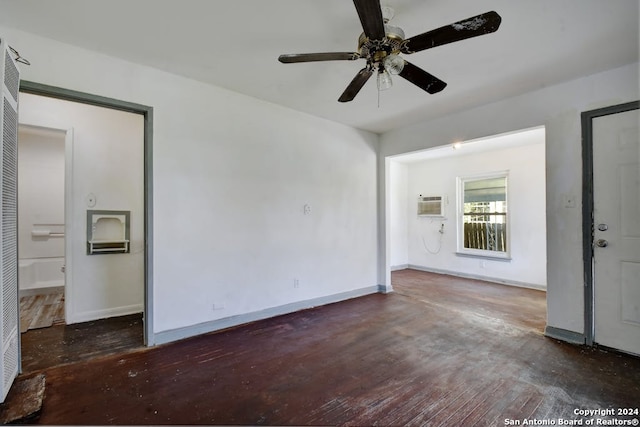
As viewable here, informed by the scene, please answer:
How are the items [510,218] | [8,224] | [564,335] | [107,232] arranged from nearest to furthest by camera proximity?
[8,224], [564,335], [107,232], [510,218]

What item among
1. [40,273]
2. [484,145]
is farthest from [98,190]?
[484,145]

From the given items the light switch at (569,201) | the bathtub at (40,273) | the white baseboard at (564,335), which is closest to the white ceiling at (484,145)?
the light switch at (569,201)

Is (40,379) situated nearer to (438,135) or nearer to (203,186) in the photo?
(203,186)

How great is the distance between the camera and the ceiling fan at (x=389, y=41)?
5.01 ft

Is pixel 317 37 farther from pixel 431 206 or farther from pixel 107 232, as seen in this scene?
pixel 431 206

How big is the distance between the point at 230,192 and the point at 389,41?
2185 mm

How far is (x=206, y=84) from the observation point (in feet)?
10.0

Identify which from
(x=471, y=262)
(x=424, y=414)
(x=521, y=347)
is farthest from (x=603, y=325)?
(x=471, y=262)

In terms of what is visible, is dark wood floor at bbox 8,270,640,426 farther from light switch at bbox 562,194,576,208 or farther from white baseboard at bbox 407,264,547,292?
white baseboard at bbox 407,264,547,292

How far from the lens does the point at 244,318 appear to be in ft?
10.9

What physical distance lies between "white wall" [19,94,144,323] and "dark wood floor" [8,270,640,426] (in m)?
1.32

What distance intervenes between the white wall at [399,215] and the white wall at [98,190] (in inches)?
198

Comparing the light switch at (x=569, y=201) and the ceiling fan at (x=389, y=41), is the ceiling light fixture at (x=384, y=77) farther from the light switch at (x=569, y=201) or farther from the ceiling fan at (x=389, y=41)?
the light switch at (x=569, y=201)

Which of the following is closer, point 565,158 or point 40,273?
point 565,158
